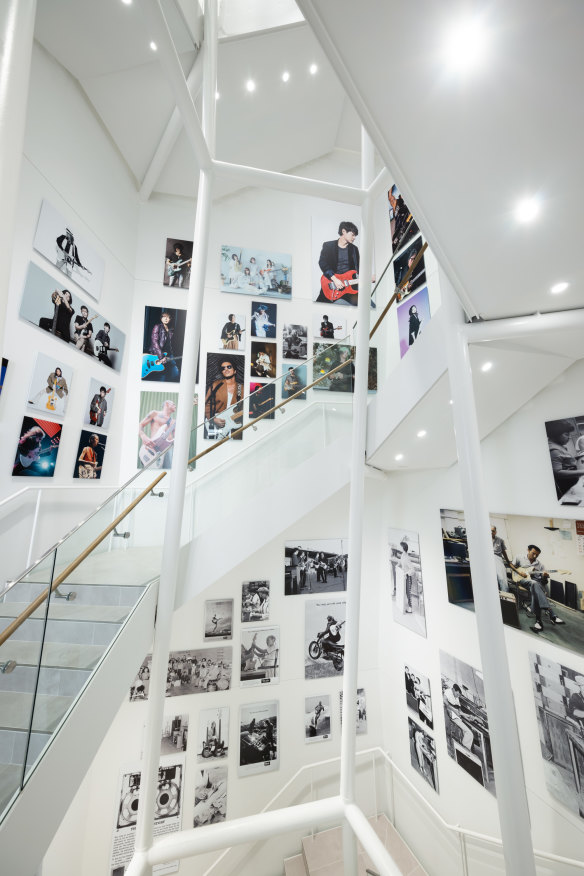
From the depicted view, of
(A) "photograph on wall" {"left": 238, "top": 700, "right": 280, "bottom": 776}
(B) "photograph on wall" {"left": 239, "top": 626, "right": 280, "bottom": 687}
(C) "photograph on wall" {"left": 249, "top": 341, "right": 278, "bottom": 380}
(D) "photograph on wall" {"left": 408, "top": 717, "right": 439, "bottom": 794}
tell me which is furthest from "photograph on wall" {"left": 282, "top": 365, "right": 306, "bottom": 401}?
(D) "photograph on wall" {"left": 408, "top": 717, "right": 439, "bottom": 794}

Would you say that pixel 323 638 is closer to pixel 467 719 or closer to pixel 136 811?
pixel 467 719

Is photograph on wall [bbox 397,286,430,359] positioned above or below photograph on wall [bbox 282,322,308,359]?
below

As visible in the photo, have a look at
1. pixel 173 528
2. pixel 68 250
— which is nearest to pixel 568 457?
pixel 173 528

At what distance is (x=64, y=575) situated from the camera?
204 centimetres

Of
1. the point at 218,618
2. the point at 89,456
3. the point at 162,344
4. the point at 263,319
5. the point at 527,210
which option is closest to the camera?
the point at 527,210

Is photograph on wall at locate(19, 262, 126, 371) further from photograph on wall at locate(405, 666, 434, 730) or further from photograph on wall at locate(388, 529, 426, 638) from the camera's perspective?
photograph on wall at locate(405, 666, 434, 730)

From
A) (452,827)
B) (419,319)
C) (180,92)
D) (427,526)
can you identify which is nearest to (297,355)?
(419,319)

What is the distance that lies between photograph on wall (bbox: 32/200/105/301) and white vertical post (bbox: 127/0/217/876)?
6.10 ft

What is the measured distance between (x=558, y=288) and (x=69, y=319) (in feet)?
15.3

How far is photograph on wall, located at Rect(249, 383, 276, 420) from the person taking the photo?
13.9 feet

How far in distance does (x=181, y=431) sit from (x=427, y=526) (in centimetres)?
327

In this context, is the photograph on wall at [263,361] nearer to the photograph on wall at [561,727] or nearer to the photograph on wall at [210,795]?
the photograph on wall at [561,727]

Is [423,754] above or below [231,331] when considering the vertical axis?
below

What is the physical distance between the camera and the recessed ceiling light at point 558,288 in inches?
84.7
